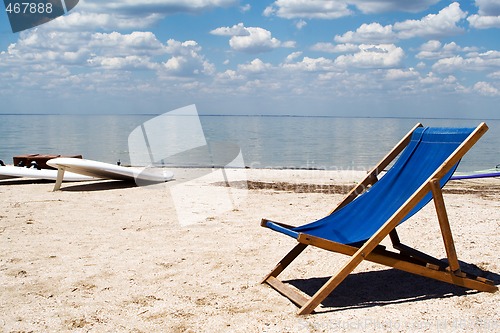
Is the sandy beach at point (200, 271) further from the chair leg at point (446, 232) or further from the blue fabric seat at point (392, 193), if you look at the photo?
the blue fabric seat at point (392, 193)

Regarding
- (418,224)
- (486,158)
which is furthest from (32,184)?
(486,158)

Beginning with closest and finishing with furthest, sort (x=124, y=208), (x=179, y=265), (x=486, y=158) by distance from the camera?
(x=179, y=265)
(x=124, y=208)
(x=486, y=158)

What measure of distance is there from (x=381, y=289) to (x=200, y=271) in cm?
141

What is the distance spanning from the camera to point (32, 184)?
9266 millimetres

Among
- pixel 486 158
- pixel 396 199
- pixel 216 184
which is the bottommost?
pixel 486 158

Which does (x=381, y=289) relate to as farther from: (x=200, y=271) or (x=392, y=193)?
(x=200, y=271)

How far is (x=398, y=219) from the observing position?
129 inches

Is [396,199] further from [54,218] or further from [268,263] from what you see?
[54,218]

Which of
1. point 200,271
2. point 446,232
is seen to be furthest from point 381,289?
point 200,271

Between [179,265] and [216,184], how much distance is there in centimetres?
515

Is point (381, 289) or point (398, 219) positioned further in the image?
point (381, 289)

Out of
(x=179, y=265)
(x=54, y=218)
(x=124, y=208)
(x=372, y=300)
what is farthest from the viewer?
(x=124, y=208)

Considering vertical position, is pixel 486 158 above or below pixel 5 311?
below

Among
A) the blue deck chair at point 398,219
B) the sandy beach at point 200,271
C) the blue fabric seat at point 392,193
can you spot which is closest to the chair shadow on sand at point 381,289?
the sandy beach at point 200,271
